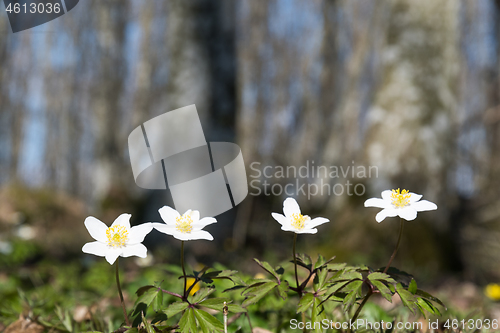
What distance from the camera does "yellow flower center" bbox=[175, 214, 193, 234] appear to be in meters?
0.68

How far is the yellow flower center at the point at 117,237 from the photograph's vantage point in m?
0.66

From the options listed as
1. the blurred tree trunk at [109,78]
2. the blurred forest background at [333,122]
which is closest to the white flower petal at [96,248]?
the blurred forest background at [333,122]

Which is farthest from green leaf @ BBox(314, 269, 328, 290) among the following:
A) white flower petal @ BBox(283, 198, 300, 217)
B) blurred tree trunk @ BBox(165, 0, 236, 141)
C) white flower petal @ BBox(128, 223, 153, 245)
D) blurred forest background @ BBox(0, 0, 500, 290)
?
blurred tree trunk @ BBox(165, 0, 236, 141)

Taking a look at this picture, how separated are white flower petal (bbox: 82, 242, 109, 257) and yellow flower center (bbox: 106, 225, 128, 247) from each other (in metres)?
0.01

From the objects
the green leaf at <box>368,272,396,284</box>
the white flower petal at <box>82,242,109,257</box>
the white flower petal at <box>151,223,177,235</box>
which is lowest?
the green leaf at <box>368,272,396,284</box>

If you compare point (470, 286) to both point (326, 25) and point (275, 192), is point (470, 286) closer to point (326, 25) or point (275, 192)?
point (275, 192)

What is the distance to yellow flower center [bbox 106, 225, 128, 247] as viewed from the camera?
664 millimetres

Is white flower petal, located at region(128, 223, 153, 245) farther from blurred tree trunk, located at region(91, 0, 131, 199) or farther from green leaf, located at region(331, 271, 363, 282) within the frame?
blurred tree trunk, located at region(91, 0, 131, 199)

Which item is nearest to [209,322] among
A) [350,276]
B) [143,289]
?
[143,289]

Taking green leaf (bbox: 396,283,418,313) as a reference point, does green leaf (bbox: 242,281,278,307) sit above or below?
above

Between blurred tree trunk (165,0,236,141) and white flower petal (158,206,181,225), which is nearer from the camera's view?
white flower petal (158,206,181,225)

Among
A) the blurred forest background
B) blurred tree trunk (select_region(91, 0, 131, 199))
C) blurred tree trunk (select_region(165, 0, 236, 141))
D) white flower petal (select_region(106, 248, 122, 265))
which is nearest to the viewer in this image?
white flower petal (select_region(106, 248, 122, 265))

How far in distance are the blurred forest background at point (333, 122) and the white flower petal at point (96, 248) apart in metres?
2.22

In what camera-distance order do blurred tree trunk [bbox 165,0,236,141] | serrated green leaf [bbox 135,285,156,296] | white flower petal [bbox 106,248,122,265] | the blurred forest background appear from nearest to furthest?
white flower petal [bbox 106,248,122,265] → serrated green leaf [bbox 135,285,156,296] → the blurred forest background → blurred tree trunk [bbox 165,0,236,141]
